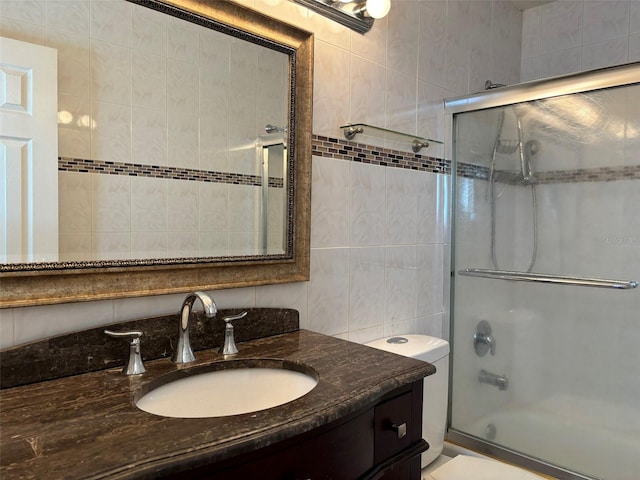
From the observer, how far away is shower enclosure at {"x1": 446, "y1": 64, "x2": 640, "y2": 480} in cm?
188

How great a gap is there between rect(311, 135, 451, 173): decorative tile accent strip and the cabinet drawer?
888 millimetres

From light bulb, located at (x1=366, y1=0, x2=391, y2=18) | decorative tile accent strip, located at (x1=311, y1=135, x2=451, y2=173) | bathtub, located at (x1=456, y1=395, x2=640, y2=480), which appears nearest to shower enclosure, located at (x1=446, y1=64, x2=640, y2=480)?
bathtub, located at (x1=456, y1=395, x2=640, y2=480)

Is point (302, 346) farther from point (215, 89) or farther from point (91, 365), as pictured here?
point (215, 89)

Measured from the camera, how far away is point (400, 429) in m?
1.16

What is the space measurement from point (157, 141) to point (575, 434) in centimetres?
204

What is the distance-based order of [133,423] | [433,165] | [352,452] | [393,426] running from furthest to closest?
1. [433,165]
2. [393,426]
3. [352,452]
4. [133,423]

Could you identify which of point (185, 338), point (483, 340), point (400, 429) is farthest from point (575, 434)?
point (185, 338)

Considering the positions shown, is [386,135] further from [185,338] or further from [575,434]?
[575,434]

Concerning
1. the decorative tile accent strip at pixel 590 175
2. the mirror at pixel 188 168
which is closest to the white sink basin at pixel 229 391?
the mirror at pixel 188 168

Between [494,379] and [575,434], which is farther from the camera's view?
[494,379]

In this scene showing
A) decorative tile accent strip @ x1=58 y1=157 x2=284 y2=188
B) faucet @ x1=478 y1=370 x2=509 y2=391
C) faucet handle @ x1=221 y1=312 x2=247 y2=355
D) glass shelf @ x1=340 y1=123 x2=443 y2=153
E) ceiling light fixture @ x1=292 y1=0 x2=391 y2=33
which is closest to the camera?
decorative tile accent strip @ x1=58 y1=157 x2=284 y2=188

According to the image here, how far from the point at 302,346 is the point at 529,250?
1.26 meters

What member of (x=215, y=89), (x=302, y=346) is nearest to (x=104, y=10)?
(x=215, y=89)

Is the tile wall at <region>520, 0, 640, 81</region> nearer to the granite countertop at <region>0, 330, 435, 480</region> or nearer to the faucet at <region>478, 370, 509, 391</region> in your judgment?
the faucet at <region>478, 370, 509, 391</region>
